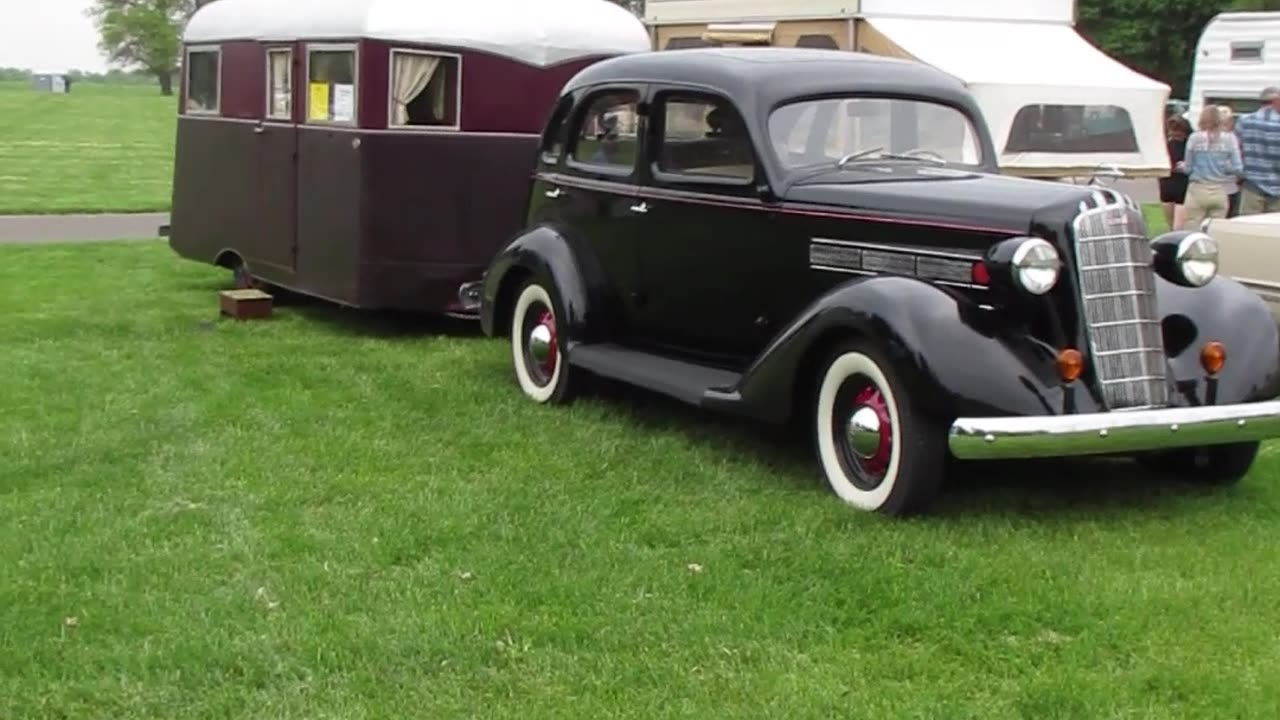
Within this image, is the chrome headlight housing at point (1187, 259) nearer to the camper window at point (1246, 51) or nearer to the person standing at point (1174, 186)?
the person standing at point (1174, 186)

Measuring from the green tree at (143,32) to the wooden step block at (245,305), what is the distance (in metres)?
98.5

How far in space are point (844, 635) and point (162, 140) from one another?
34.3 meters

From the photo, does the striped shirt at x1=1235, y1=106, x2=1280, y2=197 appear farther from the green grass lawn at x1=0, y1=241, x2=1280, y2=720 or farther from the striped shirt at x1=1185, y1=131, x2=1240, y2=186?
the green grass lawn at x1=0, y1=241, x2=1280, y2=720

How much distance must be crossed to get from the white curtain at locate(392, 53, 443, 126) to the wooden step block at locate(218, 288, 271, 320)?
1.84 meters

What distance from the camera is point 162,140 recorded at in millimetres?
36656

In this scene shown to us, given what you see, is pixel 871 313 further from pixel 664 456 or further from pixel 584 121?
pixel 584 121

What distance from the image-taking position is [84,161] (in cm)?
2783

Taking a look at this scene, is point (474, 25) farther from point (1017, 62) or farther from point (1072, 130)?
point (1072, 130)

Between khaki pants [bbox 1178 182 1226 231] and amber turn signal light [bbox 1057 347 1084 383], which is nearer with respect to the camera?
amber turn signal light [bbox 1057 347 1084 383]

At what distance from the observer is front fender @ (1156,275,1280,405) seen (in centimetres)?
623

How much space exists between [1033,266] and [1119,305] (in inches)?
17.5

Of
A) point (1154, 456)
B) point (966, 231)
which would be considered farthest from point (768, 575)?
point (1154, 456)

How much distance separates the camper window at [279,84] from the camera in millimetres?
10812

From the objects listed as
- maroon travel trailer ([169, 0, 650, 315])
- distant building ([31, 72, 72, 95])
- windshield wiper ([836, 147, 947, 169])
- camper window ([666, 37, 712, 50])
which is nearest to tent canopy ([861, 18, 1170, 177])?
camper window ([666, 37, 712, 50])
